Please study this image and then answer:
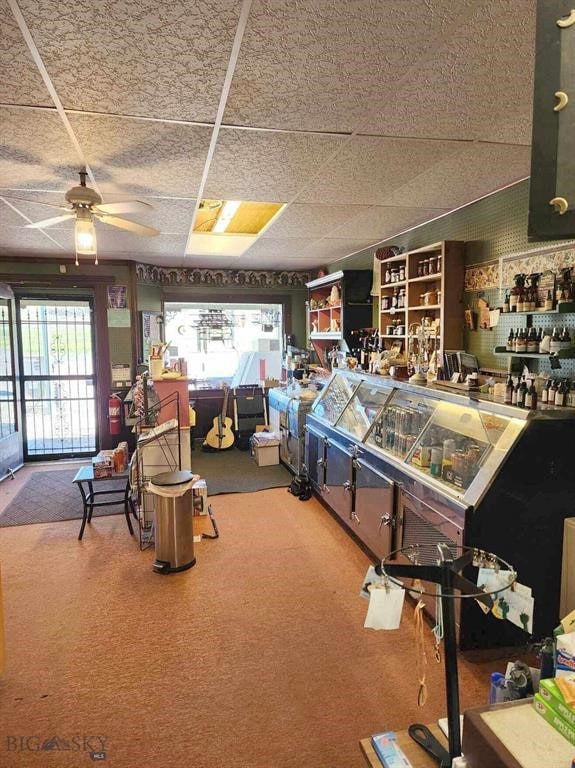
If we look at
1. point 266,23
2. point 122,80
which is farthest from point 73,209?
point 266,23

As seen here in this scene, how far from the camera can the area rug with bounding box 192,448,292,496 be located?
5176 millimetres

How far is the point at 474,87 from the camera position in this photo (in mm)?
1827

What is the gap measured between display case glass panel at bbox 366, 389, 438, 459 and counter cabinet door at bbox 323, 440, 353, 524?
0.36 m

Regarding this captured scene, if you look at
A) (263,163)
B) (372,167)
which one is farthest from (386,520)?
(263,163)

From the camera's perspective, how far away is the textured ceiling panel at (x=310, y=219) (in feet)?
11.8

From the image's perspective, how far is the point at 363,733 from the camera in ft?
6.54

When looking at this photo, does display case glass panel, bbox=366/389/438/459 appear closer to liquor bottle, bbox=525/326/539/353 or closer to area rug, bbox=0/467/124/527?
liquor bottle, bbox=525/326/539/353

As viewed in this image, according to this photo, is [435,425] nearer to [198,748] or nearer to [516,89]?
[516,89]

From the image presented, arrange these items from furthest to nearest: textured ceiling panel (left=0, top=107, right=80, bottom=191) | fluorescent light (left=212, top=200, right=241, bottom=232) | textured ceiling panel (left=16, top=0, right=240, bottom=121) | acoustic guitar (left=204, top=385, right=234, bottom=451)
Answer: acoustic guitar (left=204, top=385, right=234, bottom=451) → fluorescent light (left=212, top=200, right=241, bottom=232) → textured ceiling panel (left=0, top=107, right=80, bottom=191) → textured ceiling panel (left=16, top=0, right=240, bottom=121)

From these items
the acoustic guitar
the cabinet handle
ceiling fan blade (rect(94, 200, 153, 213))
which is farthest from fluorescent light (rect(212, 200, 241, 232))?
the acoustic guitar

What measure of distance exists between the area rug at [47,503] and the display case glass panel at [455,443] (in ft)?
8.76

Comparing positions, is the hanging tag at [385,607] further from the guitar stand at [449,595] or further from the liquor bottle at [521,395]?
the liquor bottle at [521,395]

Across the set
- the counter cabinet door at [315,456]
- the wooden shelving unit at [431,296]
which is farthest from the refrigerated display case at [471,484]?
the counter cabinet door at [315,456]

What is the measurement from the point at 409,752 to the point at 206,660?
4.94ft
